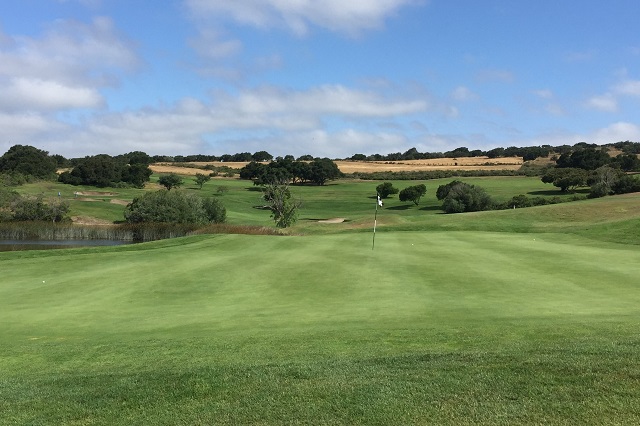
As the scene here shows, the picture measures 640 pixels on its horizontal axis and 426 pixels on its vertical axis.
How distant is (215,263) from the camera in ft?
66.0

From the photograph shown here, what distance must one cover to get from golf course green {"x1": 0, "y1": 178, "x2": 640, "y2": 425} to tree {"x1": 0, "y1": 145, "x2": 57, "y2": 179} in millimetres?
98091

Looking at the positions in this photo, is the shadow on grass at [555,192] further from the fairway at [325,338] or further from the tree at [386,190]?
the fairway at [325,338]

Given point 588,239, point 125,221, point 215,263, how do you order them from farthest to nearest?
point 125,221
point 588,239
point 215,263

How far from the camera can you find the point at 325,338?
9.71 m

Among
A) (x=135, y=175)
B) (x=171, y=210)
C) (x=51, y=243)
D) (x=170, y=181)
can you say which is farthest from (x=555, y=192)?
(x=135, y=175)

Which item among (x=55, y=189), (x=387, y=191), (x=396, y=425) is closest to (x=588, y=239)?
(x=396, y=425)

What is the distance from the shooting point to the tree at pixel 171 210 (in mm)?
61844

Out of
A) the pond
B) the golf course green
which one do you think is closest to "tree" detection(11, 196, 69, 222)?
the pond

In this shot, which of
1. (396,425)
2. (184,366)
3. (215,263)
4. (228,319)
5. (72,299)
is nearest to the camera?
(396,425)

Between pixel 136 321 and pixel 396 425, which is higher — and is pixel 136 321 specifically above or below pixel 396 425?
below

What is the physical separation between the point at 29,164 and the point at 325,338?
386ft

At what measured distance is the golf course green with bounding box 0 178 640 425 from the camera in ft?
18.5

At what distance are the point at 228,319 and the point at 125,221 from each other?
61153 mm

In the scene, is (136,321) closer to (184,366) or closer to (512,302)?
(184,366)
